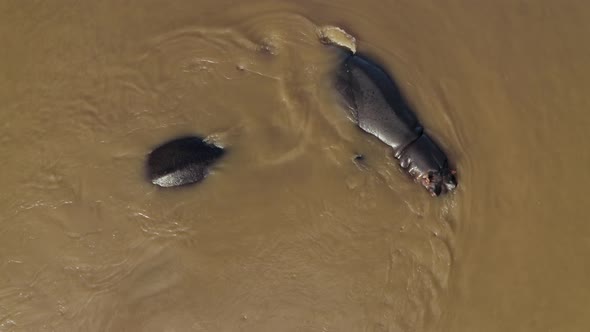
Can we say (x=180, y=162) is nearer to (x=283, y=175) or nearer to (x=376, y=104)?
(x=283, y=175)

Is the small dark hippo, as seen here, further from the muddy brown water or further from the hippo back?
the hippo back

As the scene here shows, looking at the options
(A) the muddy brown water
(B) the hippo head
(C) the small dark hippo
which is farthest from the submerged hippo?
(C) the small dark hippo

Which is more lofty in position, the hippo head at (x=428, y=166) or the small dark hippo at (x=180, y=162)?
the hippo head at (x=428, y=166)

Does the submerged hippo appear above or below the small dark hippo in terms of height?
above

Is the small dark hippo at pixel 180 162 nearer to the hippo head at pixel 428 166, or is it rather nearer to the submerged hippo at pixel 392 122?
the submerged hippo at pixel 392 122

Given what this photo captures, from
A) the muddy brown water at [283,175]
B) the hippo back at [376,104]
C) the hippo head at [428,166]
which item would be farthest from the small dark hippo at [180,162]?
the hippo head at [428,166]

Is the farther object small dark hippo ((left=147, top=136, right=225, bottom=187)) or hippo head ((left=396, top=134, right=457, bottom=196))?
hippo head ((left=396, top=134, right=457, bottom=196))

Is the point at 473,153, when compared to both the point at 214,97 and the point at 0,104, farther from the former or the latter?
the point at 0,104
